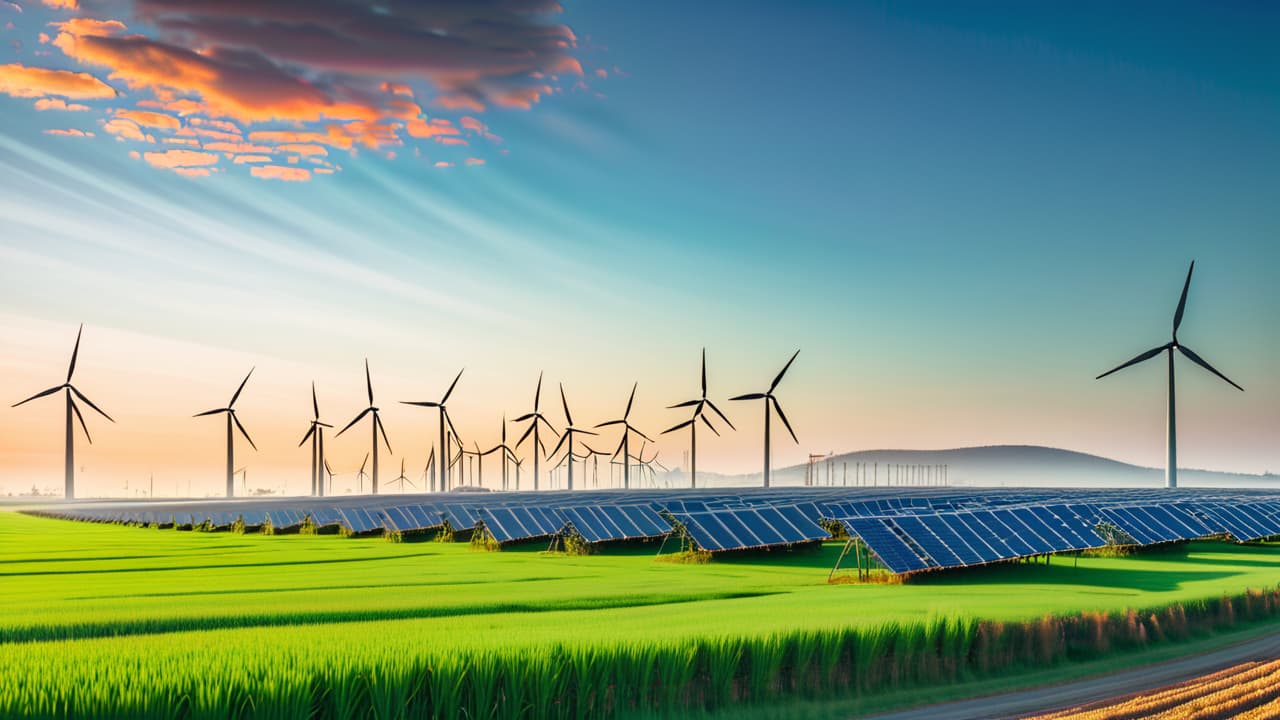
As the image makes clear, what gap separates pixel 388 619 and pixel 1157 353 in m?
124

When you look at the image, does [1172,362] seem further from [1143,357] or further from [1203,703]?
[1203,703]

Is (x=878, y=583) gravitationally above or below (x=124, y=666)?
below

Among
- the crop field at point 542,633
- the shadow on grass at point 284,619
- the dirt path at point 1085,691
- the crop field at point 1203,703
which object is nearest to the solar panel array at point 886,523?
the crop field at point 542,633

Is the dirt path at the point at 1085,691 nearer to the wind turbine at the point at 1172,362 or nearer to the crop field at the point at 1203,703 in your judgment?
the crop field at the point at 1203,703

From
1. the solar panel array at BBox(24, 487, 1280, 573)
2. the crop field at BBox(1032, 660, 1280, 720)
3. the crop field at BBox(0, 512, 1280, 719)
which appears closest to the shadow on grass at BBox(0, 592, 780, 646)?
the crop field at BBox(0, 512, 1280, 719)

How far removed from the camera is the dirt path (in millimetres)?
22406

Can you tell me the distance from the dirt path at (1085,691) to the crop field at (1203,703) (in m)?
0.70

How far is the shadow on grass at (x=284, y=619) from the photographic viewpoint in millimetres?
26812

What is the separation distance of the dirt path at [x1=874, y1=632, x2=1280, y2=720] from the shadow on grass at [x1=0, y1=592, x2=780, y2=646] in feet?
46.9

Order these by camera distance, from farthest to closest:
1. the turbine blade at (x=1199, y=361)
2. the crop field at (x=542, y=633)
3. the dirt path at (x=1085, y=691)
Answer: the turbine blade at (x=1199, y=361) < the dirt path at (x=1085, y=691) < the crop field at (x=542, y=633)

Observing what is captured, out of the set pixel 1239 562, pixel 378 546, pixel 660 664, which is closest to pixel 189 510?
pixel 378 546

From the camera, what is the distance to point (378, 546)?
77.0 m

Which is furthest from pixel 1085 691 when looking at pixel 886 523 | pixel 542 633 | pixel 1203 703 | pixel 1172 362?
pixel 1172 362

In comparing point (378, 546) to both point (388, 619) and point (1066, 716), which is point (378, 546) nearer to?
point (388, 619)
